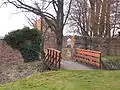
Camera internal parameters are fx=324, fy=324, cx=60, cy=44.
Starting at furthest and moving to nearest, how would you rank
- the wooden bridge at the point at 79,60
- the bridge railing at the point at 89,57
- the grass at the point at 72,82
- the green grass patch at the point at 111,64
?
the green grass patch at the point at 111,64 → the bridge railing at the point at 89,57 → the wooden bridge at the point at 79,60 → the grass at the point at 72,82

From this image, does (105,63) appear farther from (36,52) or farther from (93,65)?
(36,52)

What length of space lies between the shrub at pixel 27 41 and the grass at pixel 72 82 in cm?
1089

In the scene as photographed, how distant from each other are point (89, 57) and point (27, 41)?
25.0 feet

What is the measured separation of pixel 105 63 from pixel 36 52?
741cm

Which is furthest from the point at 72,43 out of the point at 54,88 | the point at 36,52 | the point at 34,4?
the point at 54,88

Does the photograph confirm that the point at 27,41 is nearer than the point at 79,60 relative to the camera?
No

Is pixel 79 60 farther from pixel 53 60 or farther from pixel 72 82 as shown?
pixel 72 82

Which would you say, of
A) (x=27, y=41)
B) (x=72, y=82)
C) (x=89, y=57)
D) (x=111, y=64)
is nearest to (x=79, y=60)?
(x=89, y=57)

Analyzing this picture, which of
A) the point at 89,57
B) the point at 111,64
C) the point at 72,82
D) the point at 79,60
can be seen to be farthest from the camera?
the point at 79,60

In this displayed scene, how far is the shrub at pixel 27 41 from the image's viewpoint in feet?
87.8

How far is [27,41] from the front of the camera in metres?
27.0

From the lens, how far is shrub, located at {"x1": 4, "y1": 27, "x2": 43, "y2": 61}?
87.8 feet

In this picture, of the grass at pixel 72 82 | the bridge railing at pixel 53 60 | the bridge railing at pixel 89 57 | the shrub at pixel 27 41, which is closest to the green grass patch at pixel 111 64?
the bridge railing at pixel 89 57

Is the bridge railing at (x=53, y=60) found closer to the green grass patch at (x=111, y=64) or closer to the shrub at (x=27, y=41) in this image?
the green grass patch at (x=111, y=64)
